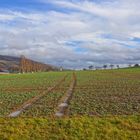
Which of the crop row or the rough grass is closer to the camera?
the rough grass

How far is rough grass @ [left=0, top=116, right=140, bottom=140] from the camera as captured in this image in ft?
45.2

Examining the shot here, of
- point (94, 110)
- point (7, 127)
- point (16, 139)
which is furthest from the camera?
point (94, 110)

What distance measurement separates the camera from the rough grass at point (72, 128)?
13.8 m

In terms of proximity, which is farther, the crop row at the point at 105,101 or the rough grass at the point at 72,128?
the crop row at the point at 105,101

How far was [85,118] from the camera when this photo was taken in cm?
1552

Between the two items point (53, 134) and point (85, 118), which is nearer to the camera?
point (53, 134)

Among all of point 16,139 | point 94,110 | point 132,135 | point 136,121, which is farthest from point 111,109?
point 16,139

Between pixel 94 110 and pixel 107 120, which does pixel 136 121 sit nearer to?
pixel 107 120

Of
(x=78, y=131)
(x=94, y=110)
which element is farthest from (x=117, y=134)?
(x=94, y=110)

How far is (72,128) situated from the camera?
47.2ft

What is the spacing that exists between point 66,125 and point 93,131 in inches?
46.5

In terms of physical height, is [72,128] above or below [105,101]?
above

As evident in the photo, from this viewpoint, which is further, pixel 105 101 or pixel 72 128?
pixel 105 101

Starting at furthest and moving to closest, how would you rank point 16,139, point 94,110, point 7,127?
point 94,110 → point 7,127 → point 16,139
